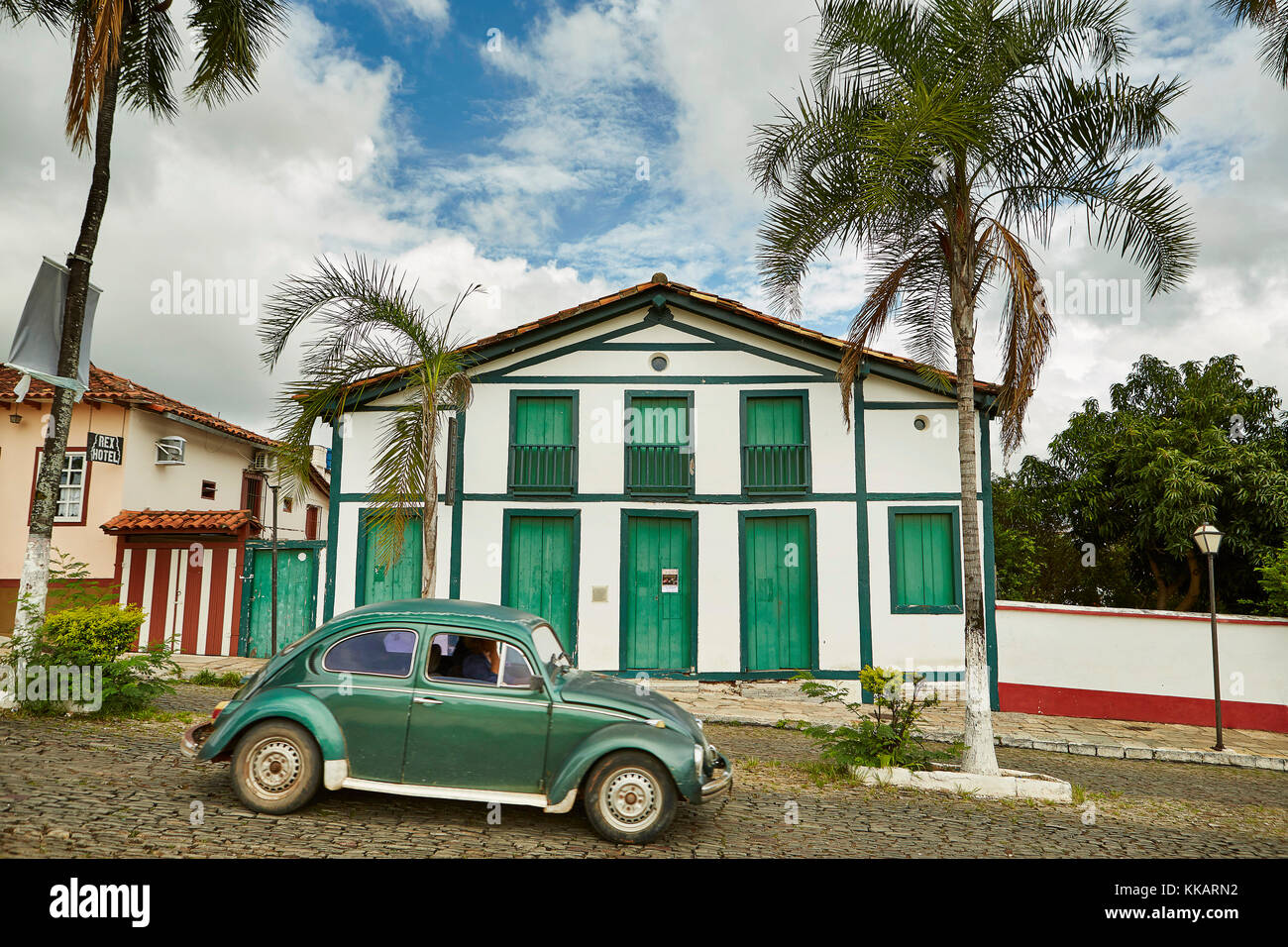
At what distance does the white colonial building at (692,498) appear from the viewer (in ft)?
42.3

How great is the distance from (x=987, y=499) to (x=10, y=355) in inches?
526

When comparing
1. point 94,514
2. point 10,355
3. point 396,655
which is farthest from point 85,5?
point 94,514

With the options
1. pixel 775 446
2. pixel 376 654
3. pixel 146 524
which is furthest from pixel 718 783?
pixel 146 524

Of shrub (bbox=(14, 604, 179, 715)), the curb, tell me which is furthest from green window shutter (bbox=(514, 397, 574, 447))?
the curb

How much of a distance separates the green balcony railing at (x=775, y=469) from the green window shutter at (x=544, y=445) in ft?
9.79

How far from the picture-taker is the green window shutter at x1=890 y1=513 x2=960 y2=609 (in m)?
12.8

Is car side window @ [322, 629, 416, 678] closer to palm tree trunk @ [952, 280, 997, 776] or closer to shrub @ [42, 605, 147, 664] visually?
shrub @ [42, 605, 147, 664]

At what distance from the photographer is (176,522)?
13.9 m

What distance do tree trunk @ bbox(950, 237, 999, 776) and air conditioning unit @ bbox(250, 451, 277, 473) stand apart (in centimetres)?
1704

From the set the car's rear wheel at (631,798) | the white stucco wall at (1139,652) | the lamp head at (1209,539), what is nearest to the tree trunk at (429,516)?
the car's rear wheel at (631,798)

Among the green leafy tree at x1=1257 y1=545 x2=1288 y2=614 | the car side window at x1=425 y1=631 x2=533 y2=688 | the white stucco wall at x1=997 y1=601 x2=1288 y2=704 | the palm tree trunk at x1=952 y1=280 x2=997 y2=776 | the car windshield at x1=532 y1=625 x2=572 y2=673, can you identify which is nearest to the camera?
the car side window at x1=425 y1=631 x2=533 y2=688

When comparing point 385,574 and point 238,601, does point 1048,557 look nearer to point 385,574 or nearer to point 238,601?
point 385,574

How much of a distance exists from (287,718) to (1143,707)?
1219 cm

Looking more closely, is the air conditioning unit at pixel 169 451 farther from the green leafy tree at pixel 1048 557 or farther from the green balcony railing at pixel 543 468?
the green leafy tree at pixel 1048 557
